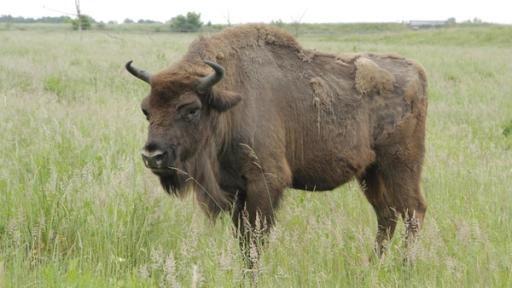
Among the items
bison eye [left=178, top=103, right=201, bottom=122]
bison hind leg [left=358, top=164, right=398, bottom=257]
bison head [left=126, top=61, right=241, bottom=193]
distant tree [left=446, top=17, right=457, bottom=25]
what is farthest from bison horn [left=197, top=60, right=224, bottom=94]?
distant tree [left=446, top=17, right=457, bottom=25]

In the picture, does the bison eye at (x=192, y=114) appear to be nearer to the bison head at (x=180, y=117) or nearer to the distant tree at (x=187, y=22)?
the bison head at (x=180, y=117)

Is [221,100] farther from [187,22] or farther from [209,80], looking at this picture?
[187,22]

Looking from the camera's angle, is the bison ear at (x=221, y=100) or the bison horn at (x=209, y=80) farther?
the bison ear at (x=221, y=100)

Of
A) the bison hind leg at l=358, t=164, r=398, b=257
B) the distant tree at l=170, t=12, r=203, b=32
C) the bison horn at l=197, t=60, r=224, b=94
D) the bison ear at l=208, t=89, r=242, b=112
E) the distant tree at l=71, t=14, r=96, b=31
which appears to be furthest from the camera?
the distant tree at l=170, t=12, r=203, b=32

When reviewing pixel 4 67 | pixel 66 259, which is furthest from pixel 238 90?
pixel 4 67

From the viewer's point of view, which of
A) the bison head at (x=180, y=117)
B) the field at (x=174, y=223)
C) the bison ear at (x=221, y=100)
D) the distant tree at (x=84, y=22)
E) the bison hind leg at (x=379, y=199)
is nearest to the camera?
the field at (x=174, y=223)

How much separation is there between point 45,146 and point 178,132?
2267 millimetres

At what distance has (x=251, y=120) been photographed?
514 centimetres

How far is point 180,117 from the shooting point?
185 inches

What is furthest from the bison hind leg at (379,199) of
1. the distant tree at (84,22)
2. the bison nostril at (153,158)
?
Result: the distant tree at (84,22)

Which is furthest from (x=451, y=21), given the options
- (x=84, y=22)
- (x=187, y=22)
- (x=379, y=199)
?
(x=379, y=199)

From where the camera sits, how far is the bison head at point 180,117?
451 cm

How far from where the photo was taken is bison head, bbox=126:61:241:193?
4512 mm

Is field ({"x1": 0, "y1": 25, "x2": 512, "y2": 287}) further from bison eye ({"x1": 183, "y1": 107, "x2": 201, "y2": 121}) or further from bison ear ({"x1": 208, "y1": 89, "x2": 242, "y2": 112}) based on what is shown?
A: bison ear ({"x1": 208, "y1": 89, "x2": 242, "y2": 112})
